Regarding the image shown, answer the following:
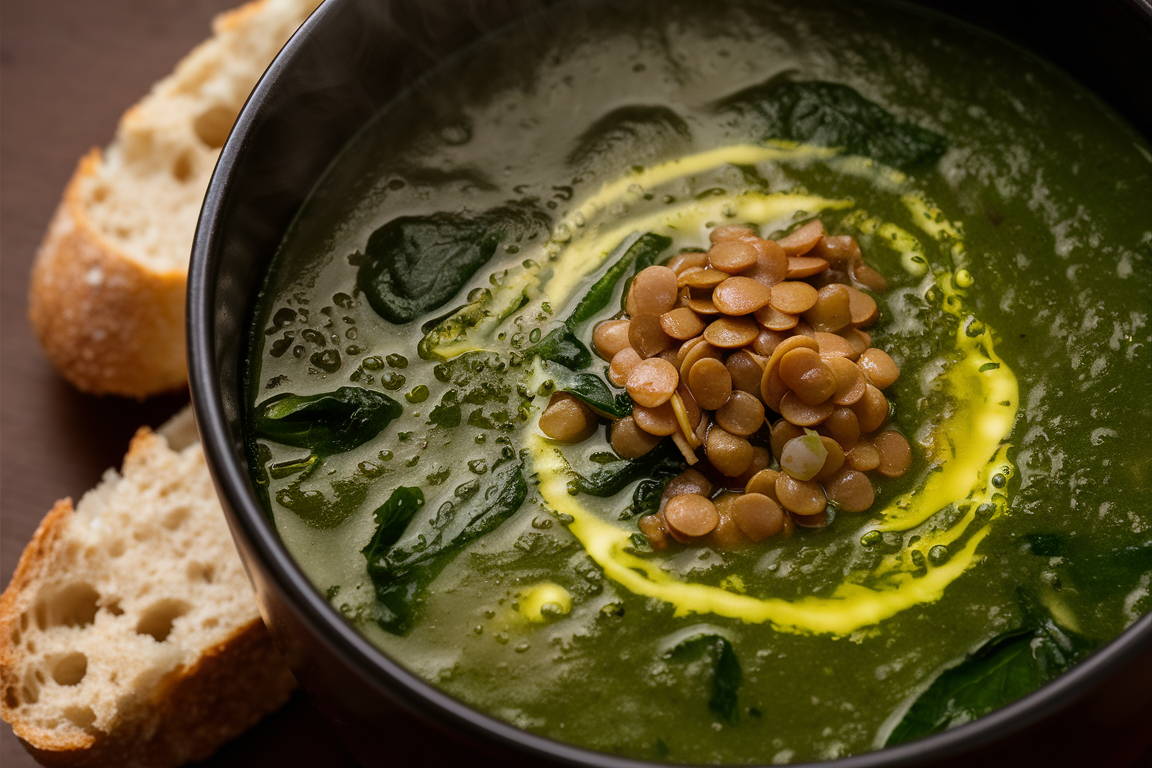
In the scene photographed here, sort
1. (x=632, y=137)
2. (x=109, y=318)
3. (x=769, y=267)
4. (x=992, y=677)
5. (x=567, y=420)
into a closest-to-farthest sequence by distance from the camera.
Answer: (x=992, y=677)
(x=567, y=420)
(x=769, y=267)
(x=632, y=137)
(x=109, y=318)

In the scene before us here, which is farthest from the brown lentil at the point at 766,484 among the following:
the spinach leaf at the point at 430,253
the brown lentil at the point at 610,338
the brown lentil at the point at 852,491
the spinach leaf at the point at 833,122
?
the spinach leaf at the point at 833,122

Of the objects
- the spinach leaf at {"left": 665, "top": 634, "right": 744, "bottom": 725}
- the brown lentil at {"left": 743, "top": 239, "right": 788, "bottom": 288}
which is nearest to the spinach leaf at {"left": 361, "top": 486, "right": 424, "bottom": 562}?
the spinach leaf at {"left": 665, "top": 634, "right": 744, "bottom": 725}

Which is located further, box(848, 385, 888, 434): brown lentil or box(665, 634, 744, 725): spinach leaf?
box(848, 385, 888, 434): brown lentil

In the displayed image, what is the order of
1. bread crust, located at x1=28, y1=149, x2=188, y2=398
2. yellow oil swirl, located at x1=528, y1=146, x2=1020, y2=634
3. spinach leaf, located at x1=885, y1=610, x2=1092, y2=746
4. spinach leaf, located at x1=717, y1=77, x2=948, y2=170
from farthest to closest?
bread crust, located at x1=28, y1=149, x2=188, y2=398, spinach leaf, located at x1=717, y1=77, x2=948, y2=170, yellow oil swirl, located at x1=528, y1=146, x2=1020, y2=634, spinach leaf, located at x1=885, y1=610, x2=1092, y2=746

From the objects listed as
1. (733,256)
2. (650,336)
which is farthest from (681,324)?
(733,256)

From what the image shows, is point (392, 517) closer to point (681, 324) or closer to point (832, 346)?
point (681, 324)

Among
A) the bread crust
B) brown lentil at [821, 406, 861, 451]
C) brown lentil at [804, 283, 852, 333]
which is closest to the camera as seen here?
brown lentil at [821, 406, 861, 451]

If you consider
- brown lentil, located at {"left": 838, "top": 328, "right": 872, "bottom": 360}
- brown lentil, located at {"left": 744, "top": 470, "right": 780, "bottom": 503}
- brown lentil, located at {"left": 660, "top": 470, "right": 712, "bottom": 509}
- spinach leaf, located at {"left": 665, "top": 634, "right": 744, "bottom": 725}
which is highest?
brown lentil, located at {"left": 838, "top": 328, "right": 872, "bottom": 360}

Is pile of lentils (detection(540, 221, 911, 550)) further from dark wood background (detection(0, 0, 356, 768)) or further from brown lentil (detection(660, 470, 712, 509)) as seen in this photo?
dark wood background (detection(0, 0, 356, 768))

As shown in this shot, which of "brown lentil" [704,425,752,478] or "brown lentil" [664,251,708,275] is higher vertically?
"brown lentil" [664,251,708,275]
